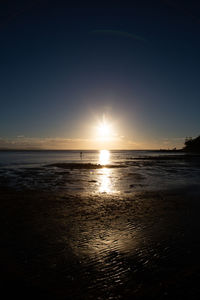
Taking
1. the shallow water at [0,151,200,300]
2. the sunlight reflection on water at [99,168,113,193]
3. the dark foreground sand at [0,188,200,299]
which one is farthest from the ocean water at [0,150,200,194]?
the dark foreground sand at [0,188,200,299]

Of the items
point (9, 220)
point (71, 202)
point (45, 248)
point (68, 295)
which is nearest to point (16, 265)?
point (45, 248)

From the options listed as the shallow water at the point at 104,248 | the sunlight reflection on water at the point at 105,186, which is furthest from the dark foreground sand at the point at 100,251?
the sunlight reflection on water at the point at 105,186

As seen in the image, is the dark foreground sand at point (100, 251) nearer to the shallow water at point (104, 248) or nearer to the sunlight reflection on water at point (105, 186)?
the shallow water at point (104, 248)

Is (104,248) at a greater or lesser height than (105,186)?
greater

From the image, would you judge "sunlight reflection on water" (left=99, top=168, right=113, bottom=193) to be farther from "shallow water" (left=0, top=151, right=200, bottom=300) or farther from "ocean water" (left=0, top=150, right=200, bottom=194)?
"shallow water" (left=0, top=151, right=200, bottom=300)

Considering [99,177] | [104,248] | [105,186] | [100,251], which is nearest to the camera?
[100,251]

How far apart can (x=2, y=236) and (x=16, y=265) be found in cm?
226

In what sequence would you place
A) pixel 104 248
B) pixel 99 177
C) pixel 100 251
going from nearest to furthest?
Answer: pixel 100 251 < pixel 104 248 < pixel 99 177

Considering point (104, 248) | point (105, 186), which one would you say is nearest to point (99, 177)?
point (105, 186)

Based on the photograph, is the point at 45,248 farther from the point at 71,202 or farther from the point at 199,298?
the point at 71,202

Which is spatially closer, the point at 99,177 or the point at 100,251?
the point at 100,251

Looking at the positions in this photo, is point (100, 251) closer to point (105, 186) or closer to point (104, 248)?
point (104, 248)

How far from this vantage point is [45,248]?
21.1 feet

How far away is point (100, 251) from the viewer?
6.25 meters
